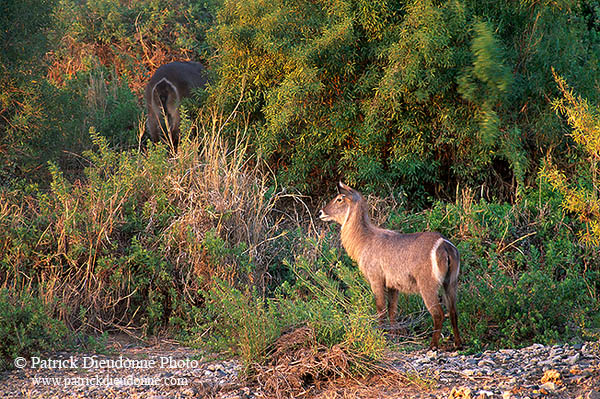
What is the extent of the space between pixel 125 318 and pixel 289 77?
10.0 feet

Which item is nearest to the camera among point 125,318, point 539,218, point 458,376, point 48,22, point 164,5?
point 458,376

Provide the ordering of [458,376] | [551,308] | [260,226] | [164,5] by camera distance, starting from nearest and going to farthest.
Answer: [458,376], [551,308], [260,226], [164,5]

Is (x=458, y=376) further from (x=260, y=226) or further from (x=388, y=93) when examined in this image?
(x=388, y=93)

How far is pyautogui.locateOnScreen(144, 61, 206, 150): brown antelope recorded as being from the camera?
35.3 ft

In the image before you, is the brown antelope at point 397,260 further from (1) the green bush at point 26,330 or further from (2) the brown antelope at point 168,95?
(2) the brown antelope at point 168,95

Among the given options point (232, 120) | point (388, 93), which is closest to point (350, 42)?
point (388, 93)

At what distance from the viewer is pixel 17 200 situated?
775 cm

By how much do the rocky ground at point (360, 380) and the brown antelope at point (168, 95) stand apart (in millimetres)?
5431

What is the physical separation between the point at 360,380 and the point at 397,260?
154cm

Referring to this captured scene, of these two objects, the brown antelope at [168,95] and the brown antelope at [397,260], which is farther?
the brown antelope at [168,95]

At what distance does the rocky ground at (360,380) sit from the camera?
454 cm

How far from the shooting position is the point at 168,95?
35.6ft

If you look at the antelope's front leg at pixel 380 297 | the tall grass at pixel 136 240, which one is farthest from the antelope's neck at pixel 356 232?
the tall grass at pixel 136 240

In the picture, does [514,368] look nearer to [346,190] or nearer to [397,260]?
[397,260]
